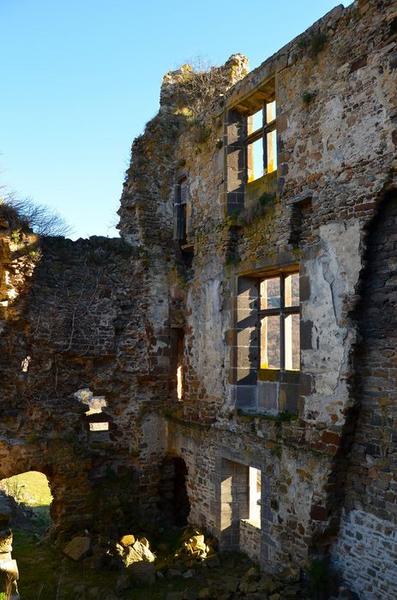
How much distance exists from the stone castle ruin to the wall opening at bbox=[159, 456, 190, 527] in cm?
4

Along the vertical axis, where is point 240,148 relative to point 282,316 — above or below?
above

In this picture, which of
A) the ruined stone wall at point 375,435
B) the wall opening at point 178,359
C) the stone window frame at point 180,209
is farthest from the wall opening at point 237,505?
the stone window frame at point 180,209

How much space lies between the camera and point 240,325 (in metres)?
9.17

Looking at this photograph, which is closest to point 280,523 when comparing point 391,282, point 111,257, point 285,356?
point 285,356

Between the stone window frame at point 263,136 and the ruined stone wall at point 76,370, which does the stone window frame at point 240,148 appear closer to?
the stone window frame at point 263,136

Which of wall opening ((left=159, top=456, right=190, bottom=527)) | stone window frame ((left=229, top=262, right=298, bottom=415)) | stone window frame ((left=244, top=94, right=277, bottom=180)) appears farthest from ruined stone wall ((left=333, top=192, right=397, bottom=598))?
wall opening ((left=159, top=456, right=190, bottom=527))

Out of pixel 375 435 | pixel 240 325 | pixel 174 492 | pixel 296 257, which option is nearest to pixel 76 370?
pixel 174 492

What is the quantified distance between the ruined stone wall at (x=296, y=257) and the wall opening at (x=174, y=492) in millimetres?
703

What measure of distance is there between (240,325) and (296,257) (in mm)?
1885

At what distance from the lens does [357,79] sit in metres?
6.84

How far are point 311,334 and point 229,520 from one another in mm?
3981

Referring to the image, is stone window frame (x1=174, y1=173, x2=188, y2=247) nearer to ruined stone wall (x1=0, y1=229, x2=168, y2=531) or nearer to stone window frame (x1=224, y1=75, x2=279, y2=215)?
ruined stone wall (x1=0, y1=229, x2=168, y2=531)

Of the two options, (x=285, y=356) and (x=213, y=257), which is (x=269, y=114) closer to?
(x=213, y=257)

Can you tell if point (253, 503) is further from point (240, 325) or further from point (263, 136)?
point (263, 136)
